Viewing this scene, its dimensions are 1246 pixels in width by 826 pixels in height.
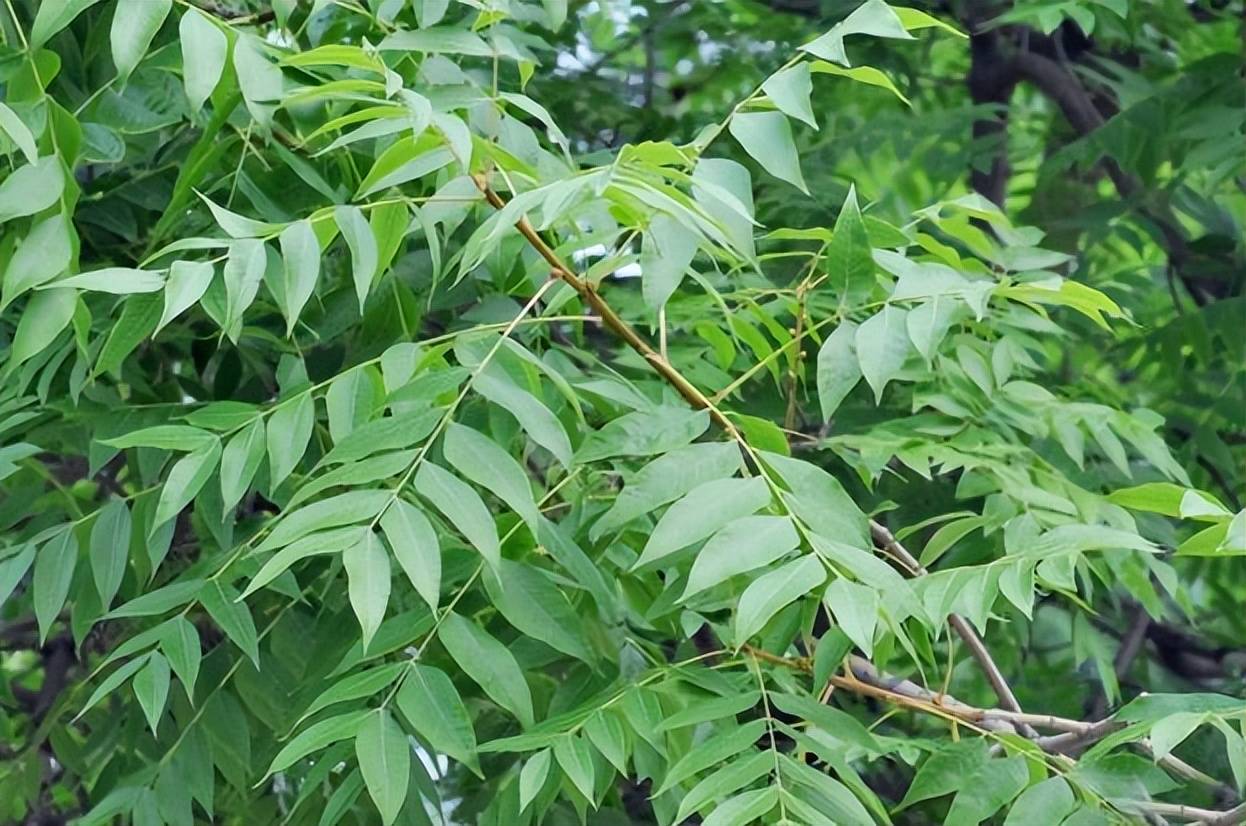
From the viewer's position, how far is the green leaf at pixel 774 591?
88 centimetres

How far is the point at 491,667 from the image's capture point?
103 cm

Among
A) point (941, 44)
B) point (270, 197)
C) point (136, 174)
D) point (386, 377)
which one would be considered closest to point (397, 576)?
point (386, 377)

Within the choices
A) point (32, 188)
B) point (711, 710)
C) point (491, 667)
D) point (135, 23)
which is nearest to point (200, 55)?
point (135, 23)

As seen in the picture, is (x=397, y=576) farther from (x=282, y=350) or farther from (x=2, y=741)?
(x=2, y=741)

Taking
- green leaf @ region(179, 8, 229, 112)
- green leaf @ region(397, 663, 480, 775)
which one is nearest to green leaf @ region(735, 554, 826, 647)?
green leaf @ region(397, 663, 480, 775)

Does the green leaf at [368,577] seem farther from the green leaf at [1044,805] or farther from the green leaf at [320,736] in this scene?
the green leaf at [1044,805]

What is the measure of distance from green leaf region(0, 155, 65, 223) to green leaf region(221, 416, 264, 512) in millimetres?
241

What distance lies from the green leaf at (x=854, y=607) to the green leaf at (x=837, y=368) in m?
0.20

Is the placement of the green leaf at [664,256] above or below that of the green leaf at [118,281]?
above

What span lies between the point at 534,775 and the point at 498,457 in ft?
0.68

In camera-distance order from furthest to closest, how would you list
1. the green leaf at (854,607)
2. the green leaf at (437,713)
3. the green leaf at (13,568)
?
1. the green leaf at (13,568)
2. the green leaf at (437,713)
3. the green leaf at (854,607)

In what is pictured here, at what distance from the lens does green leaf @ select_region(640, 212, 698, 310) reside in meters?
0.99

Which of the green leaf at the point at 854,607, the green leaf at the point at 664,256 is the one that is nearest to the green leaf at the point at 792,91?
the green leaf at the point at 664,256

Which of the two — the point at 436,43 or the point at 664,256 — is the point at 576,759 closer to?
the point at 664,256
